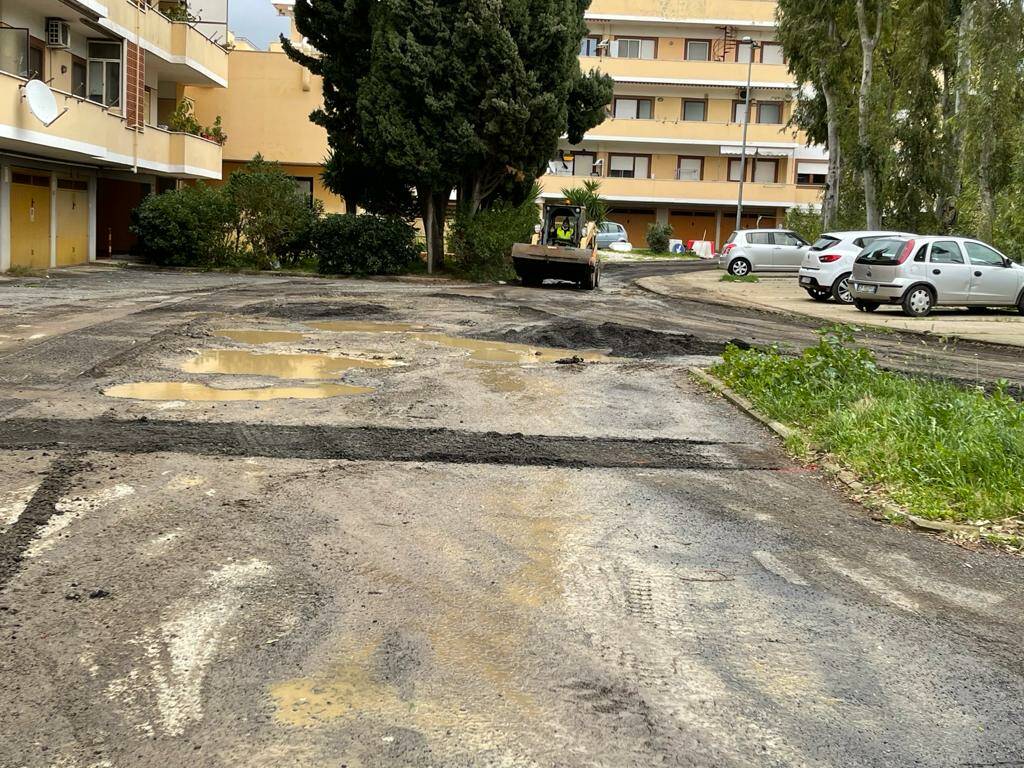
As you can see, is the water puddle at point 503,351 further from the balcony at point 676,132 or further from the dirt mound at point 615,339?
the balcony at point 676,132

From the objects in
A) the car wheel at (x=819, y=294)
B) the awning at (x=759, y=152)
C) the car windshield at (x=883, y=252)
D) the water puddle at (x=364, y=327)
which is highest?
the awning at (x=759, y=152)

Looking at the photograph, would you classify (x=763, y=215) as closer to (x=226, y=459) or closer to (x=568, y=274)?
(x=568, y=274)

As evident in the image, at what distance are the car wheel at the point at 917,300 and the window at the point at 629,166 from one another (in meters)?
43.6

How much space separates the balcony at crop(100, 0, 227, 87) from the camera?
28531 millimetres

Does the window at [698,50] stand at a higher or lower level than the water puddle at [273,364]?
higher

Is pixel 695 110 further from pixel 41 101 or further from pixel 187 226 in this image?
pixel 41 101

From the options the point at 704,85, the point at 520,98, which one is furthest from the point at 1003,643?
the point at 704,85

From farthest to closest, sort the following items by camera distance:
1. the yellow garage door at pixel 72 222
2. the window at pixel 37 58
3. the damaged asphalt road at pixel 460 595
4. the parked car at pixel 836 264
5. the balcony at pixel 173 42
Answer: the yellow garage door at pixel 72 222, the balcony at pixel 173 42, the parked car at pixel 836 264, the window at pixel 37 58, the damaged asphalt road at pixel 460 595

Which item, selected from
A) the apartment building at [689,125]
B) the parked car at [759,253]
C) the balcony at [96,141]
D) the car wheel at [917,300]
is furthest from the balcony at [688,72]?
the car wheel at [917,300]

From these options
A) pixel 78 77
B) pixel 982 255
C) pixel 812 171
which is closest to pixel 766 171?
pixel 812 171

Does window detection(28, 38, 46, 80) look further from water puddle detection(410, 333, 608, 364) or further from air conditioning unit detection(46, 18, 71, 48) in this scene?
water puddle detection(410, 333, 608, 364)

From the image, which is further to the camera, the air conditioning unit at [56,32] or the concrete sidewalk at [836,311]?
the air conditioning unit at [56,32]

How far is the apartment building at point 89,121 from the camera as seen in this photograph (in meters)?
24.5

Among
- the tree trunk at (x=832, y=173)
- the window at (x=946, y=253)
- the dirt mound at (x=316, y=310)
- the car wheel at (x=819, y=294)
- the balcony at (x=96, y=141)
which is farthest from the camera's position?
the tree trunk at (x=832, y=173)
